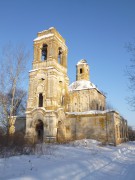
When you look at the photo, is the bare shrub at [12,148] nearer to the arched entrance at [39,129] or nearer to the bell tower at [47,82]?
the bell tower at [47,82]

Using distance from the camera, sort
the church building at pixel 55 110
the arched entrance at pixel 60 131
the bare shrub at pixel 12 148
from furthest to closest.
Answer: the arched entrance at pixel 60 131, the church building at pixel 55 110, the bare shrub at pixel 12 148

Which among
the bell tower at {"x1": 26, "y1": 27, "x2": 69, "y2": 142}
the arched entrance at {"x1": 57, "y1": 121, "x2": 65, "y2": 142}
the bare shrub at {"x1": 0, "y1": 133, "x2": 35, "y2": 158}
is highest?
the bell tower at {"x1": 26, "y1": 27, "x2": 69, "y2": 142}

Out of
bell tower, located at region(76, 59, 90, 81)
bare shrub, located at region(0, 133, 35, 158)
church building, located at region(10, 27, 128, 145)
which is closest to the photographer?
bare shrub, located at region(0, 133, 35, 158)

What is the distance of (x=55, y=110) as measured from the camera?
23.1 metres

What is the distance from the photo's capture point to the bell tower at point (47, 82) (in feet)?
75.6

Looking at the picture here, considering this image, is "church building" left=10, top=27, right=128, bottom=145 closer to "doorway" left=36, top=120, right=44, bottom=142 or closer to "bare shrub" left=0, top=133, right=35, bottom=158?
"doorway" left=36, top=120, right=44, bottom=142

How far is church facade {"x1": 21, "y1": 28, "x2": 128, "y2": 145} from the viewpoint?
2285cm

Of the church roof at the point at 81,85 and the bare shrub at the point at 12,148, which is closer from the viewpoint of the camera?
the bare shrub at the point at 12,148

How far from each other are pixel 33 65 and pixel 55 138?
1028cm

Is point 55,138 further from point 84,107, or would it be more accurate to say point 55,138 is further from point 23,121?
point 84,107

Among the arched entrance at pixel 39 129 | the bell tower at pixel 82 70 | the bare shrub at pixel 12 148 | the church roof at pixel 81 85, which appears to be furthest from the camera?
the bell tower at pixel 82 70

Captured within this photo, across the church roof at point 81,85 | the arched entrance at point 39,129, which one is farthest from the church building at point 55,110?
Result: the church roof at point 81,85

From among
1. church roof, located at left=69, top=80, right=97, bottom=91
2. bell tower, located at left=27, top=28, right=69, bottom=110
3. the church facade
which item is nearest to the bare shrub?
the church facade

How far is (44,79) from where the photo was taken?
25.0m
